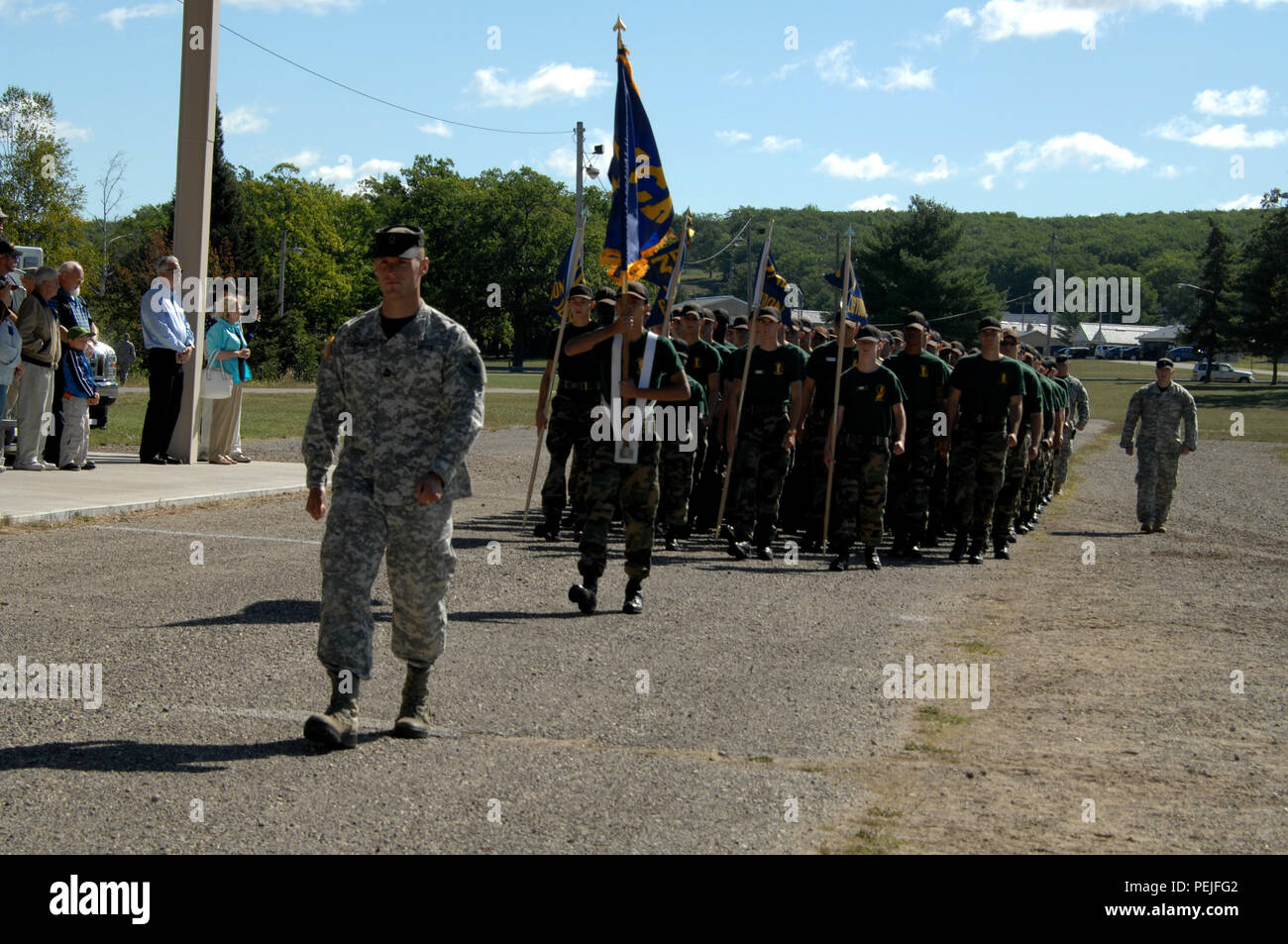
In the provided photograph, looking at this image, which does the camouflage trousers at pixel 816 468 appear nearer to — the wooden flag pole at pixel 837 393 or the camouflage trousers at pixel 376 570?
the wooden flag pole at pixel 837 393

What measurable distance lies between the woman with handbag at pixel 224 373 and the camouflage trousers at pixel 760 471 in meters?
6.77

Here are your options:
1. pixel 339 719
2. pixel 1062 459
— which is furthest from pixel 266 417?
pixel 339 719

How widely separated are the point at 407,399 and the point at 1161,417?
1440 cm

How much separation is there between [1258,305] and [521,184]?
48230 mm

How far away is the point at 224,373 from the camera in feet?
55.7

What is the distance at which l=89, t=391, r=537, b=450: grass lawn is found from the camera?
21716 mm

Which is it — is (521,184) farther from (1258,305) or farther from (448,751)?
(448,751)

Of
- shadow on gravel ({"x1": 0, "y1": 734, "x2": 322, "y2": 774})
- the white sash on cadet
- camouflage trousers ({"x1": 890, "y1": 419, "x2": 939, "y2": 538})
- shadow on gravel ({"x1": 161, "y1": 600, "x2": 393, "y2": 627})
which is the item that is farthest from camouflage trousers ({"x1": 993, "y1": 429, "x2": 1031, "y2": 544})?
shadow on gravel ({"x1": 0, "y1": 734, "x2": 322, "y2": 774})

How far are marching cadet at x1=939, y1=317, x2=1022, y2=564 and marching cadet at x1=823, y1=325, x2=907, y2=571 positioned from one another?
1242mm

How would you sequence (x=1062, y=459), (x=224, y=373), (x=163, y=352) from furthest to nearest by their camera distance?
(x=1062, y=459)
(x=224, y=373)
(x=163, y=352)

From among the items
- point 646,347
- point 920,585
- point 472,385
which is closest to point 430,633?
point 472,385

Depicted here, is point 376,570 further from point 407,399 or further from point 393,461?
point 407,399

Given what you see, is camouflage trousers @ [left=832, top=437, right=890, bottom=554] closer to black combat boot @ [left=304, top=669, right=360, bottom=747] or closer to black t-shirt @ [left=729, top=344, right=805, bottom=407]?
black t-shirt @ [left=729, top=344, right=805, bottom=407]

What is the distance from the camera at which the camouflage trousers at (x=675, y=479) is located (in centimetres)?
1390
